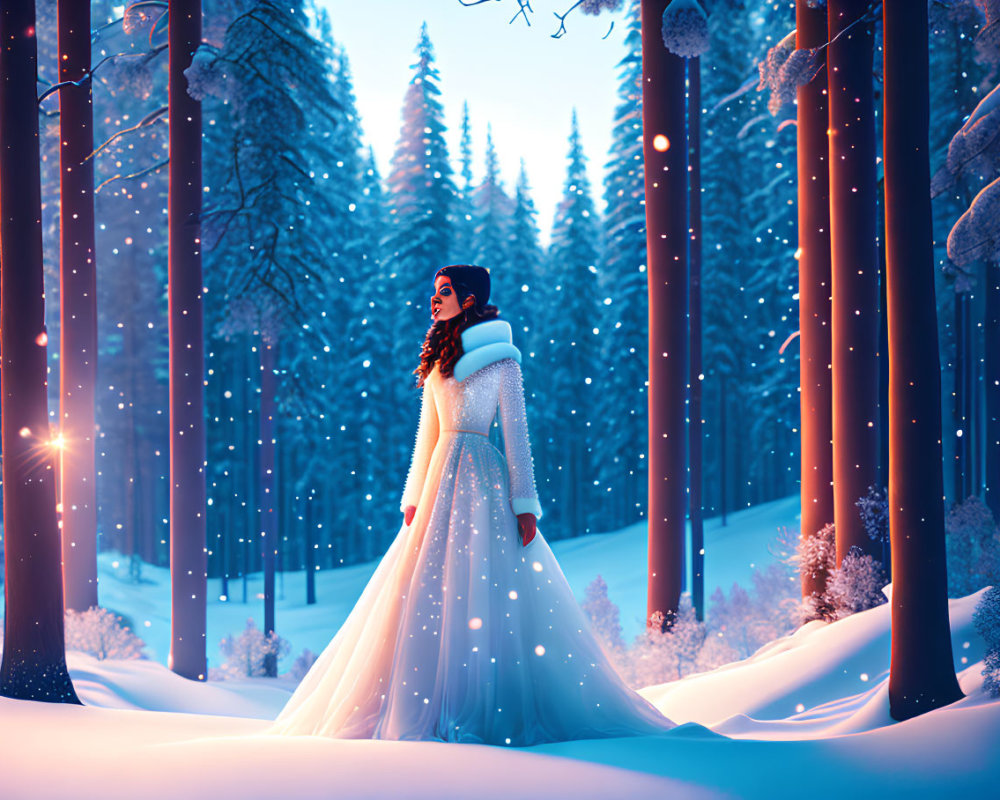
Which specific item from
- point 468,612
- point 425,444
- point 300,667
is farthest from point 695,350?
point 468,612

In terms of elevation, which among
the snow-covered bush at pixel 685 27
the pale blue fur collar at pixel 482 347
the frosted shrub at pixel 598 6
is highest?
the frosted shrub at pixel 598 6

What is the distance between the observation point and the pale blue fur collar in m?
4.95

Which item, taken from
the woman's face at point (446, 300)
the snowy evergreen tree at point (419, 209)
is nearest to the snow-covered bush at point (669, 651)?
the woman's face at point (446, 300)

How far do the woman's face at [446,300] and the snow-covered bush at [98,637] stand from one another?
7.94m

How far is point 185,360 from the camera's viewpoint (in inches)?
424

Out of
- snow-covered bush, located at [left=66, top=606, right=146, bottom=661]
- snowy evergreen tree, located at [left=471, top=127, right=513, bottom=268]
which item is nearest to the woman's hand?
snow-covered bush, located at [left=66, top=606, right=146, bottom=661]

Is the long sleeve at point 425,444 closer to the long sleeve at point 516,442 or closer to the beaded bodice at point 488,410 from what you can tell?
the beaded bodice at point 488,410

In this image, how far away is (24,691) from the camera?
6.34m

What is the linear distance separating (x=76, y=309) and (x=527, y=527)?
934cm

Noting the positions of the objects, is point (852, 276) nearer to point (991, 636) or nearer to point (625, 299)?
point (991, 636)

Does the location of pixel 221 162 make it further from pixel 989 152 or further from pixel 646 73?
pixel 989 152

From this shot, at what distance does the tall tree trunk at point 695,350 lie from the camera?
14.3m

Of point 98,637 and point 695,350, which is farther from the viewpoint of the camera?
point 695,350

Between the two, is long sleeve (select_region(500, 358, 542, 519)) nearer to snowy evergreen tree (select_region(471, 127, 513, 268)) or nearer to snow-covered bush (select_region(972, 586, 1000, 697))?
snow-covered bush (select_region(972, 586, 1000, 697))
